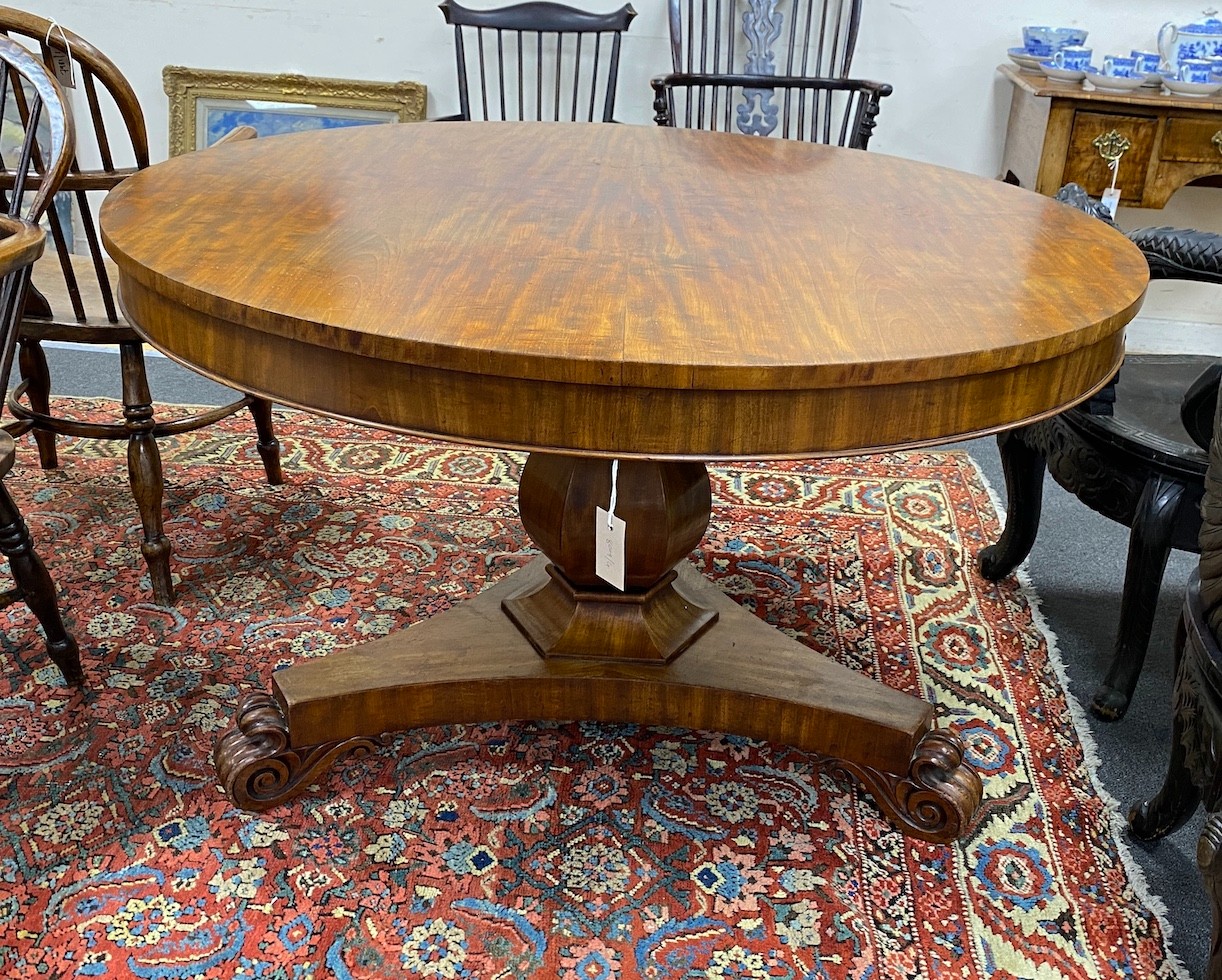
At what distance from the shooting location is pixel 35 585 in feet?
5.30

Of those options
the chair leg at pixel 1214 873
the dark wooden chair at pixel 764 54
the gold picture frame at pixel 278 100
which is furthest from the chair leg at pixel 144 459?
the gold picture frame at pixel 278 100

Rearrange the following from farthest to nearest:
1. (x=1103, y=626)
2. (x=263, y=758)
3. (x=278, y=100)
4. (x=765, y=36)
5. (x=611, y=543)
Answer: (x=278, y=100), (x=765, y=36), (x=1103, y=626), (x=263, y=758), (x=611, y=543)

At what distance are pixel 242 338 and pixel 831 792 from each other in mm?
1022

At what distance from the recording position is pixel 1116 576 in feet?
7.44

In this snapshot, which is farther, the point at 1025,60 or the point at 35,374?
the point at 1025,60

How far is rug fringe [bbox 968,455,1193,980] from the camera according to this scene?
1410 millimetres

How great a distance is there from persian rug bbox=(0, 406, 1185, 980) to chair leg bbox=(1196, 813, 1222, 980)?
0.18 m

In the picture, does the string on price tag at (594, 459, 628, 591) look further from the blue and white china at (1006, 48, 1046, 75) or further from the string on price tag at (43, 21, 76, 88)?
the blue and white china at (1006, 48, 1046, 75)

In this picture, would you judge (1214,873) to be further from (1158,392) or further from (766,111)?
(766,111)

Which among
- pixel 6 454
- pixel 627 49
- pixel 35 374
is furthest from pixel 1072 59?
pixel 6 454

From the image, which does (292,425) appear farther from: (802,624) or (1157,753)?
(1157,753)

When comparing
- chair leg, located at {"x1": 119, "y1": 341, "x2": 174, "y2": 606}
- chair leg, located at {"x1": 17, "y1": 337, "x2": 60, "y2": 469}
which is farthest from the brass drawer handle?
chair leg, located at {"x1": 17, "y1": 337, "x2": 60, "y2": 469}

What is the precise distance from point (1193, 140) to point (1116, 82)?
0.23 metres

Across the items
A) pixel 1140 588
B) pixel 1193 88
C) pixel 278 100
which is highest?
pixel 1193 88
